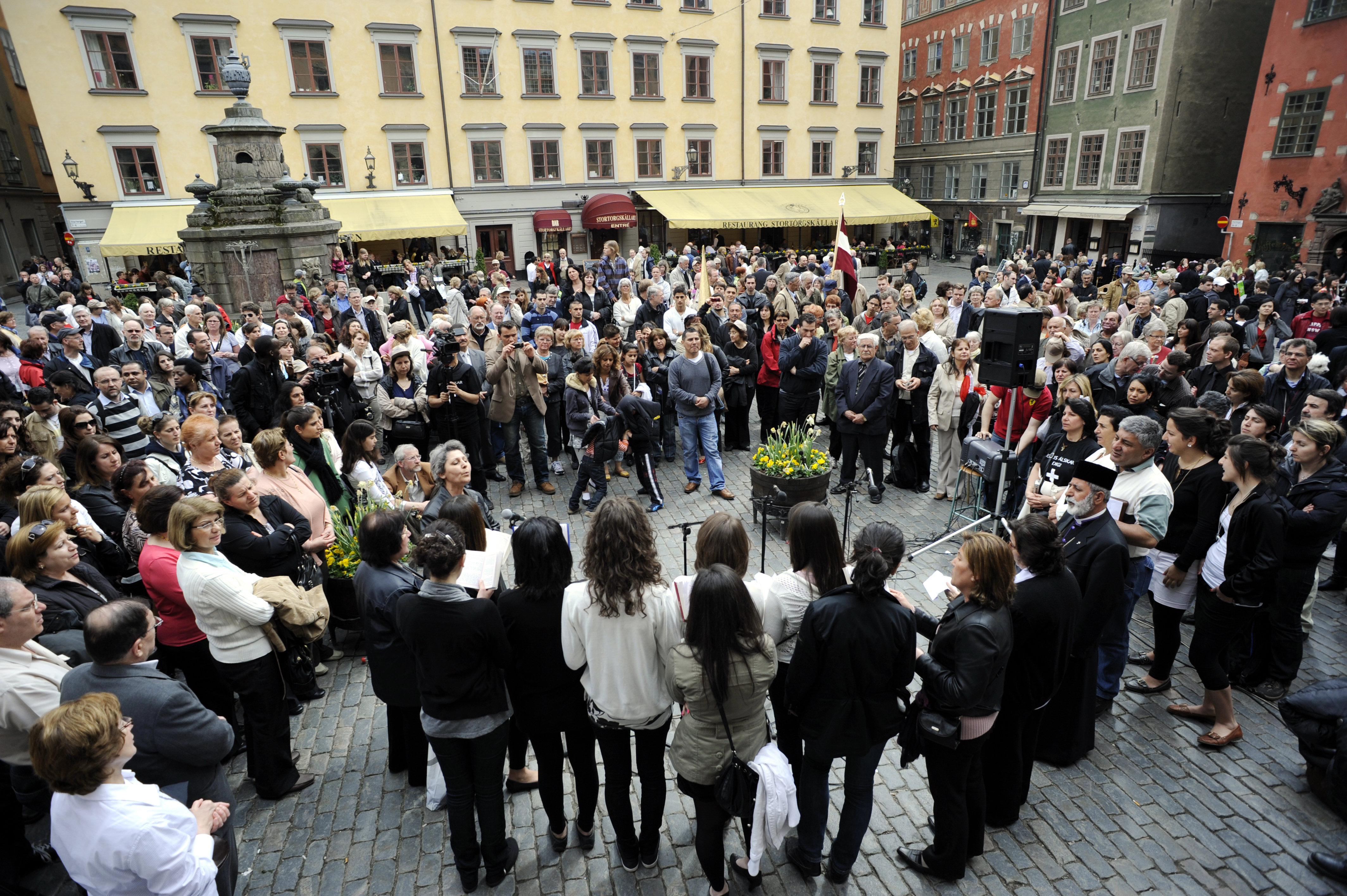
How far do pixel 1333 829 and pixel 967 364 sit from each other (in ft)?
17.2

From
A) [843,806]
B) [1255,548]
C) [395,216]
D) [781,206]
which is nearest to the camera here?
[843,806]

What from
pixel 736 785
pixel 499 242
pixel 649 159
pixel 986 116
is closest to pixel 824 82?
pixel 986 116

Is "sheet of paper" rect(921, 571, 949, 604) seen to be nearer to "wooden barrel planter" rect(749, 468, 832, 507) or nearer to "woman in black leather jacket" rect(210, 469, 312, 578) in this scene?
"wooden barrel planter" rect(749, 468, 832, 507)

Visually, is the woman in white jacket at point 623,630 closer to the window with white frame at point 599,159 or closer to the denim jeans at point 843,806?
the denim jeans at point 843,806

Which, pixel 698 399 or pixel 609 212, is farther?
pixel 609 212

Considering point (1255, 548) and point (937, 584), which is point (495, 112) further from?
point (1255, 548)

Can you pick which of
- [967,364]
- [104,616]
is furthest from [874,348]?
[104,616]

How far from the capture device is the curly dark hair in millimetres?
3266

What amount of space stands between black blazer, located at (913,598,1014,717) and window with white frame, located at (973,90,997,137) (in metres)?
38.1

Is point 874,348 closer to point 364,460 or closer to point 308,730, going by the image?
point 364,460

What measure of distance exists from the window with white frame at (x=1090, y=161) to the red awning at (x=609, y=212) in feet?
62.6

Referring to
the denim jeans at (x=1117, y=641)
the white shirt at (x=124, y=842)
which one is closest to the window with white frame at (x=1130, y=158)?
the denim jeans at (x=1117, y=641)

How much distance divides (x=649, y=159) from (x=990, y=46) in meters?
17.9

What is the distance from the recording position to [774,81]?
32562 mm
